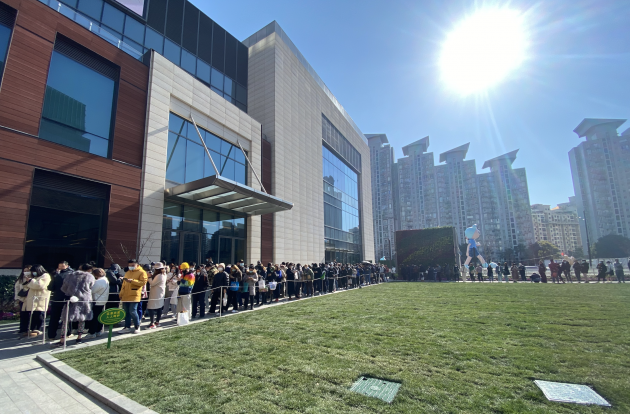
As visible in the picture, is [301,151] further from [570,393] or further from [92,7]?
[570,393]

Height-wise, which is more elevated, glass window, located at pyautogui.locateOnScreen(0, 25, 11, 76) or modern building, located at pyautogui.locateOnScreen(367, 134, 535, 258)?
modern building, located at pyautogui.locateOnScreen(367, 134, 535, 258)

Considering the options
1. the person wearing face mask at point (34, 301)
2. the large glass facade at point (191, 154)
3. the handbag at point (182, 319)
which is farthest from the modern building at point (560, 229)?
A: the person wearing face mask at point (34, 301)

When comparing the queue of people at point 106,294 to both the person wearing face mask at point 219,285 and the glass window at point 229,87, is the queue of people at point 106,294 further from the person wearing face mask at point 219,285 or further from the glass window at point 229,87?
the glass window at point 229,87

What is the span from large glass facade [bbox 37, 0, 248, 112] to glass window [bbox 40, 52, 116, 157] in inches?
91.2

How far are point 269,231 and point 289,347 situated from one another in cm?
1786

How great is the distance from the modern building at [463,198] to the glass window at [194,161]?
10760cm

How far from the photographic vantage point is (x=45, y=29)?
1255cm

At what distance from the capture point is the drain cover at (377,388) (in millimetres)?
4164

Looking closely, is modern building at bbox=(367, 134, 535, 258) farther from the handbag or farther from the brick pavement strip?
the brick pavement strip

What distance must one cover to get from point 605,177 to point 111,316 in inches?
5283

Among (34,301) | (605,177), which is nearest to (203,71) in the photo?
(34,301)

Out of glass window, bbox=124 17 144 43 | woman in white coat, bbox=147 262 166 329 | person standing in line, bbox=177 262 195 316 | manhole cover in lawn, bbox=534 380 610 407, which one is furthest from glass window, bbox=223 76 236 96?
manhole cover in lawn, bbox=534 380 610 407

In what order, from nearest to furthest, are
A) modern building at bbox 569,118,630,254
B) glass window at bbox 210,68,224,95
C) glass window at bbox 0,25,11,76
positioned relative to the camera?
glass window at bbox 0,25,11,76 < glass window at bbox 210,68,224,95 < modern building at bbox 569,118,630,254

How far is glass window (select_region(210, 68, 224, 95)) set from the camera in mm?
23609
